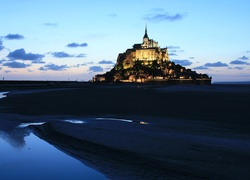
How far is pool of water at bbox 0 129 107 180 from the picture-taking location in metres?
6.61

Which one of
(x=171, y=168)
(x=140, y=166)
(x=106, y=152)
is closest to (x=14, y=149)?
(x=106, y=152)

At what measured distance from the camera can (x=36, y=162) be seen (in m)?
7.77

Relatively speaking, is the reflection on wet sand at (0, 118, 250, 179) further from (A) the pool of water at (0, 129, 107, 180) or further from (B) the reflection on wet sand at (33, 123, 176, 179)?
(A) the pool of water at (0, 129, 107, 180)

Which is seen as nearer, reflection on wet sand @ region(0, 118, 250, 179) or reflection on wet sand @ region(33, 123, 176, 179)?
reflection on wet sand @ region(33, 123, 176, 179)

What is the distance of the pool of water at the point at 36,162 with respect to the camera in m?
6.61

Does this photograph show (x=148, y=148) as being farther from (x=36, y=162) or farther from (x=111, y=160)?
(x=36, y=162)

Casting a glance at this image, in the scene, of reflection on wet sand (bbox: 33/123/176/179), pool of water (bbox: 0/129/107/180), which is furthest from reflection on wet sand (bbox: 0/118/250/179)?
pool of water (bbox: 0/129/107/180)

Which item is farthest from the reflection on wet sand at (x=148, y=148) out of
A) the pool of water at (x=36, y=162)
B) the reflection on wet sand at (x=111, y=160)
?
the pool of water at (x=36, y=162)

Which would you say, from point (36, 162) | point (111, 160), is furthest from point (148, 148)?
point (36, 162)

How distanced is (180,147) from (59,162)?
11.6 ft

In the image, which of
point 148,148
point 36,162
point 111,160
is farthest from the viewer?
point 148,148

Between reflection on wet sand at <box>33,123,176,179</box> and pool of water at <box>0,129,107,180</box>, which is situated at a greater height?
reflection on wet sand at <box>33,123,176,179</box>

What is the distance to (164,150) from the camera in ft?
27.8

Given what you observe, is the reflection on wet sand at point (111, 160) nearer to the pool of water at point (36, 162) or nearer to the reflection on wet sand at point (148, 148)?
the reflection on wet sand at point (148, 148)
